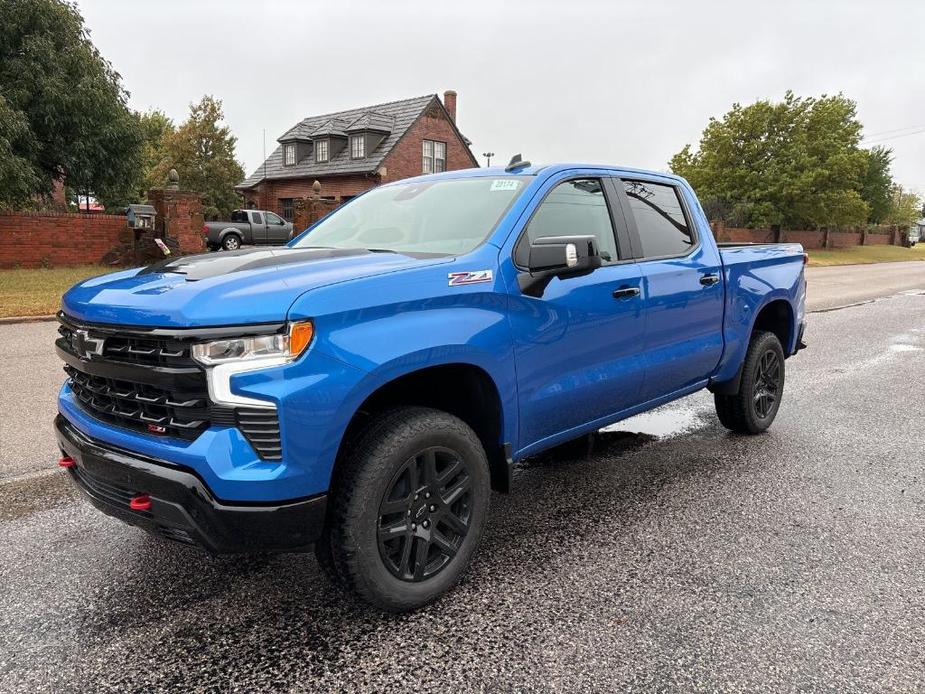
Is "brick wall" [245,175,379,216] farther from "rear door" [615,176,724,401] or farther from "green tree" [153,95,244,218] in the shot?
"rear door" [615,176,724,401]

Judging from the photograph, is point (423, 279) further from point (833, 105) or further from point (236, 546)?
point (833, 105)

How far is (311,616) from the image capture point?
9.44ft

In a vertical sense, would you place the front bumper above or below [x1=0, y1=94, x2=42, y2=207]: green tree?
below

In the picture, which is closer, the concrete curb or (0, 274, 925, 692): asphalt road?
(0, 274, 925, 692): asphalt road

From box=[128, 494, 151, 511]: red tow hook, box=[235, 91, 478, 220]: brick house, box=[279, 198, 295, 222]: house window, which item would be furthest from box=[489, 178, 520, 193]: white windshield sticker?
box=[279, 198, 295, 222]: house window

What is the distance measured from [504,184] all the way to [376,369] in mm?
1547

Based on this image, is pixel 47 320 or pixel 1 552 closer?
pixel 1 552

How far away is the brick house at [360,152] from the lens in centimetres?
3725

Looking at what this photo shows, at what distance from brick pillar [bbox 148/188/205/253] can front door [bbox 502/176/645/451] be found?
649 inches

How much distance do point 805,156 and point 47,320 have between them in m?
42.1

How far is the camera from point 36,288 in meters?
14.1

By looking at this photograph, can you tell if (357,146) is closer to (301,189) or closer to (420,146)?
(420,146)

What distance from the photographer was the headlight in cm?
241

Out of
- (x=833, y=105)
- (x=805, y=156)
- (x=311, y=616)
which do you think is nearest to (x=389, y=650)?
(x=311, y=616)
